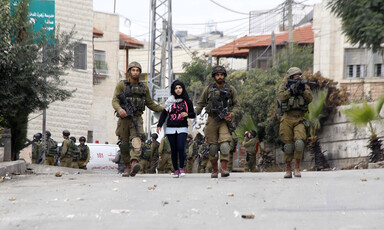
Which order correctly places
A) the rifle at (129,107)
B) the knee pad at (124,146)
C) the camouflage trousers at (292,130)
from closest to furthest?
the camouflage trousers at (292,130) < the rifle at (129,107) < the knee pad at (124,146)

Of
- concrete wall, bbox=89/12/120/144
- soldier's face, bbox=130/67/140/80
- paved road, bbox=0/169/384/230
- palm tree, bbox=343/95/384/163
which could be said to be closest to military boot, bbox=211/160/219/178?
paved road, bbox=0/169/384/230

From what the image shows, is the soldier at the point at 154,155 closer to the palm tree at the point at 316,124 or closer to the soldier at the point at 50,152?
the soldier at the point at 50,152

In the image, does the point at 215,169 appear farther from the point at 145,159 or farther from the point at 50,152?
the point at 50,152

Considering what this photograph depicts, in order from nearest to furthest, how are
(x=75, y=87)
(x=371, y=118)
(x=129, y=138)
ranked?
(x=129, y=138) < (x=371, y=118) < (x=75, y=87)

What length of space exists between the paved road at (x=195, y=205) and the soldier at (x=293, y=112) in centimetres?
141

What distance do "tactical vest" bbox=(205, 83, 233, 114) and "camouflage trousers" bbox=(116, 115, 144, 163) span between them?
1222 millimetres

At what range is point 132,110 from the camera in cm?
1291

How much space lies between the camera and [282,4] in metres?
44.5

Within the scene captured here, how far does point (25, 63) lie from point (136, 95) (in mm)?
4733

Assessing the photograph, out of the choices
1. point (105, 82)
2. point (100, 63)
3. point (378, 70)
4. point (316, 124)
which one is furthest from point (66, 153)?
point (105, 82)

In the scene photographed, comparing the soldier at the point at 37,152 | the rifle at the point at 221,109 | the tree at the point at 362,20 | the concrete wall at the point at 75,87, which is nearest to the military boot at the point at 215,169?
the rifle at the point at 221,109

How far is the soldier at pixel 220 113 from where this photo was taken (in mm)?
12562

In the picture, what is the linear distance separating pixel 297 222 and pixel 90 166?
20.7 metres

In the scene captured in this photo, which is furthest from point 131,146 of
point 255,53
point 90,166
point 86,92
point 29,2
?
point 255,53
